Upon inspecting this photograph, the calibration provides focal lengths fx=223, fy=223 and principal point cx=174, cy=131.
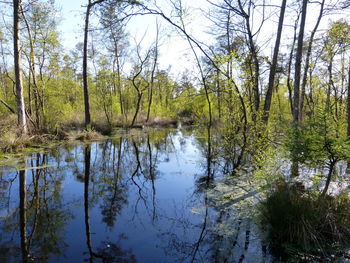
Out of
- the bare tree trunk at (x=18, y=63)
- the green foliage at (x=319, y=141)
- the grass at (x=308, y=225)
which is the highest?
the bare tree trunk at (x=18, y=63)

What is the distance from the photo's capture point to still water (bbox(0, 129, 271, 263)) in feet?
9.74

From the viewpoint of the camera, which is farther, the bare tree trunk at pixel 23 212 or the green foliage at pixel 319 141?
the green foliage at pixel 319 141

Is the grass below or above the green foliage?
below

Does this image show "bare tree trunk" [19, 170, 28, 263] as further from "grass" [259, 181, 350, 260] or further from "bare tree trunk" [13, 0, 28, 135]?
"bare tree trunk" [13, 0, 28, 135]

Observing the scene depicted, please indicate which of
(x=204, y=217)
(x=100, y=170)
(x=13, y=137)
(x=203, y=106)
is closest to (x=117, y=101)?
(x=203, y=106)

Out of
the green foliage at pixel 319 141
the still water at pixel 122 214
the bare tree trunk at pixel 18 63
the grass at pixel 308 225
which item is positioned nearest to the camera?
the grass at pixel 308 225

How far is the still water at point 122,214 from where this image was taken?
9.74ft

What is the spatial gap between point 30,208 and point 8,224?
0.58 metres

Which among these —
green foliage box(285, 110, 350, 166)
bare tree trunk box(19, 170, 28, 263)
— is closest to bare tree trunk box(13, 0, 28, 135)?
bare tree trunk box(19, 170, 28, 263)

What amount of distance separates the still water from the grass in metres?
0.32

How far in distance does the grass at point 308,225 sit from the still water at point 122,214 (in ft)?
1.04

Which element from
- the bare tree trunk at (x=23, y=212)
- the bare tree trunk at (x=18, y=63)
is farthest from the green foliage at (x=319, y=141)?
the bare tree trunk at (x=18, y=63)

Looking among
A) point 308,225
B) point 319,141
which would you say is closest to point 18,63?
point 319,141

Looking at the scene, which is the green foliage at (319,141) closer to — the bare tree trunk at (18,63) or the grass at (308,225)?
the grass at (308,225)
